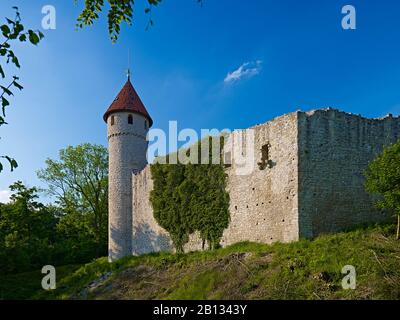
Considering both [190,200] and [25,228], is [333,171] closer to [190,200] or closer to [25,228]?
[190,200]

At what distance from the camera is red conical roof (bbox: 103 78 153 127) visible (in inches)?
937

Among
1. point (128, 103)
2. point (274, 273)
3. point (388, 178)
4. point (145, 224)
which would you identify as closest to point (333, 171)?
point (388, 178)

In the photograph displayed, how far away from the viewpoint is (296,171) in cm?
1314

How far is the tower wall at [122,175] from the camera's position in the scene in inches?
910

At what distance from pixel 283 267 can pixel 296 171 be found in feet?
12.6

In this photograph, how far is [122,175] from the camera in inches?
915

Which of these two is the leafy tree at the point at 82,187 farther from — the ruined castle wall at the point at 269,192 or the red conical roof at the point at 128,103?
the ruined castle wall at the point at 269,192

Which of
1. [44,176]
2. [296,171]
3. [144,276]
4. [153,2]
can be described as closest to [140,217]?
[144,276]

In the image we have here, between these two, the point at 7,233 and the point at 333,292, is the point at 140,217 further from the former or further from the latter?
the point at 333,292

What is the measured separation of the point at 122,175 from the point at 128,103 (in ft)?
15.5

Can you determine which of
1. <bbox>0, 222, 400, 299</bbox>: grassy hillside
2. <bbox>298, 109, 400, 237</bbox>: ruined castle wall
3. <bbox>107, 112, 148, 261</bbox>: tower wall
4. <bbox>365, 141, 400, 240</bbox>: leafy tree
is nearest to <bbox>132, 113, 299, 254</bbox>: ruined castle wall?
<bbox>298, 109, 400, 237</bbox>: ruined castle wall

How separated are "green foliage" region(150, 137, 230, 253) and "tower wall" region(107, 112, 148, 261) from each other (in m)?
3.04

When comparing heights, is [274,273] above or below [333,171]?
below
